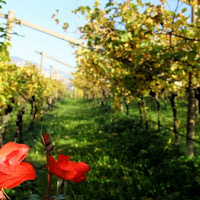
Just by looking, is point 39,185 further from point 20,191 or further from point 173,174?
point 173,174

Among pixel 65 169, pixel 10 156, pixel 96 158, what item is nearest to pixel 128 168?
pixel 96 158

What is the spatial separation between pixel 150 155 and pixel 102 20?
4196 millimetres

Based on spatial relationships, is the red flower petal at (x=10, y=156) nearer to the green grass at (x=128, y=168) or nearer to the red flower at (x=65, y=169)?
the red flower at (x=65, y=169)

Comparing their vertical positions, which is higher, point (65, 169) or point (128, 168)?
point (65, 169)

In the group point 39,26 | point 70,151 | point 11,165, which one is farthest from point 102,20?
point 70,151

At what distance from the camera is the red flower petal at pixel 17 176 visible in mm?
394

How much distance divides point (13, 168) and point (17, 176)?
26 millimetres

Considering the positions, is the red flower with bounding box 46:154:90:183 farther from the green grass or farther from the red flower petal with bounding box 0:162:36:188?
the green grass

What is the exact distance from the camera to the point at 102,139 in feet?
28.2

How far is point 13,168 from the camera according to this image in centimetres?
42

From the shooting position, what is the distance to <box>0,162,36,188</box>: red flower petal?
39cm

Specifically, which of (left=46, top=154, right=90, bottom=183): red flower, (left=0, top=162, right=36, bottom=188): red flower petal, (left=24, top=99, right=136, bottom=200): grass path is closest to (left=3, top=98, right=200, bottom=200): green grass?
(left=24, top=99, right=136, bottom=200): grass path

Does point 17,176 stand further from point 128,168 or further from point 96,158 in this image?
point 96,158

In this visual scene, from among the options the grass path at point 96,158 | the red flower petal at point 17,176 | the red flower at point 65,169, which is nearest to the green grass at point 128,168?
the grass path at point 96,158
